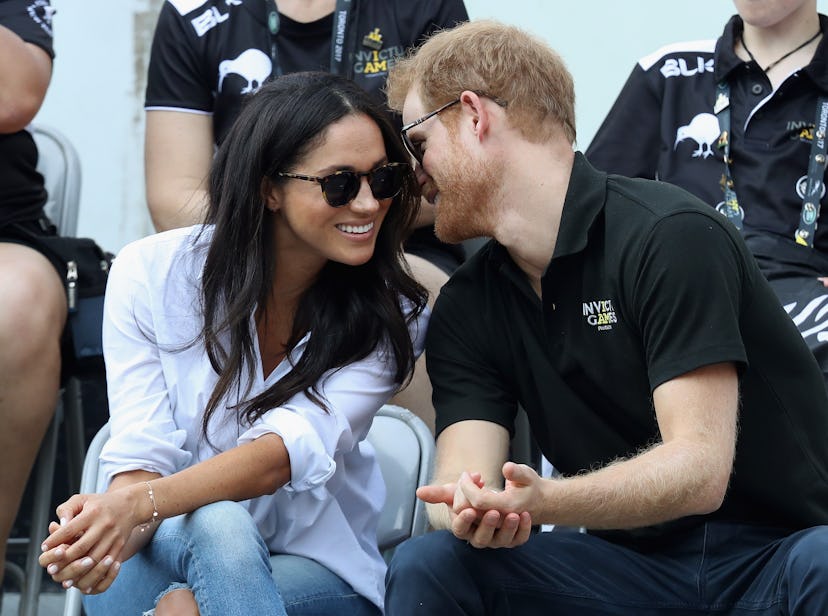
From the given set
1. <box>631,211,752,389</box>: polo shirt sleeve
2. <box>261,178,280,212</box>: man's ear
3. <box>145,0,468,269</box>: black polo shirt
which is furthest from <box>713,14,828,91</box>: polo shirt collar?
<box>261,178,280,212</box>: man's ear

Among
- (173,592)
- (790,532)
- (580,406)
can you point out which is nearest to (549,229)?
(580,406)

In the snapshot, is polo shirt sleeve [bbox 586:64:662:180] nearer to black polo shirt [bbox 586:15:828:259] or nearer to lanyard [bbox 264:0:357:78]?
black polo shirt [bbox 586:15:828:259]

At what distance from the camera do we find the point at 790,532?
94.3 inches

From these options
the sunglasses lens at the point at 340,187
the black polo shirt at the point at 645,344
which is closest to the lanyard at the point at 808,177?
the black polo shirt at the point at 645,344

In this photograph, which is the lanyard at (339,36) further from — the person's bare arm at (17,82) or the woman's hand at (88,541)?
the woman's hand at (88,541)

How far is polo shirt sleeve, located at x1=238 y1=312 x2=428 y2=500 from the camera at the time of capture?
2.49 m

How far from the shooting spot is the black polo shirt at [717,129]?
11.3 feet

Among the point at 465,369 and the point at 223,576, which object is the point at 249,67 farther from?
the point at 223,576

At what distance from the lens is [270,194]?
8.83 feet

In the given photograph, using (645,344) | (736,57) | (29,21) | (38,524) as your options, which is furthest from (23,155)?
(736,57)

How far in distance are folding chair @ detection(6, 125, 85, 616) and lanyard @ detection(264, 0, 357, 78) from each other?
71 cm

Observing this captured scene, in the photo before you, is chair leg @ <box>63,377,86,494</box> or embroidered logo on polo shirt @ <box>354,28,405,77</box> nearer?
embroidered logo on polo shirt @ <box>354,28,405,77</box>

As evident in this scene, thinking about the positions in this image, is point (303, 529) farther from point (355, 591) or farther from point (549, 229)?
point (549, 229)

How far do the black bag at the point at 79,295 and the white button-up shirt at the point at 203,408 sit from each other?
525mm
